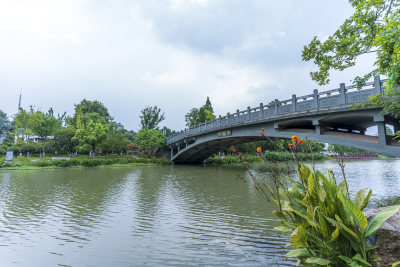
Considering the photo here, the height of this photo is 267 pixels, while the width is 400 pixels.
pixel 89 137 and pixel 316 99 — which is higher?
pixel 316 99

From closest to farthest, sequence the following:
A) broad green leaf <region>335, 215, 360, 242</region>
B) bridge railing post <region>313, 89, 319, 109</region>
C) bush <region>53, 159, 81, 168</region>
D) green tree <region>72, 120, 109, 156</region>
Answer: broad green leaf <region>335, 215, 360, 242</region>
bridge railing post <region>313, 89, 319, 109</region>
bush <region>53, 159, 81, 168</region>
green tree <region>72, 120, 109, 156</region>

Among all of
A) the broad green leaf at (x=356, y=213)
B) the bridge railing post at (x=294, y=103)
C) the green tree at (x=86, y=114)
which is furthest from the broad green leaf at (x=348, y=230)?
the green tree at (x=86, y=114)

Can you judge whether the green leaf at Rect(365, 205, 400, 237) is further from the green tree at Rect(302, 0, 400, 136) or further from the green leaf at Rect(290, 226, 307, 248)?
the green tree at Rect(302, 0, 400, 136)

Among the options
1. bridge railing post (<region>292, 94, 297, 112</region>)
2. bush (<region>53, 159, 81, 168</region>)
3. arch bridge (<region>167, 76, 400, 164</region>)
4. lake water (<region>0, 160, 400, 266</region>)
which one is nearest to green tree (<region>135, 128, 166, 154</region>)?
bush (<region>53, 159, 81, 168</region>)

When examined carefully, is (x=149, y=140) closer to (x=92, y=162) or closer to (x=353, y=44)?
(x=92, y=162)

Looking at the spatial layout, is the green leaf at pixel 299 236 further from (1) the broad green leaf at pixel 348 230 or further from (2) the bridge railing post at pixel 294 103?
(2) the bridge railing post at pixel 294 103

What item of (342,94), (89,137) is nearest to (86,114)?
(89,137)

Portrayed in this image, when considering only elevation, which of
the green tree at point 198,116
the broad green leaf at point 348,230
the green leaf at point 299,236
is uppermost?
the green tree at point 198,116

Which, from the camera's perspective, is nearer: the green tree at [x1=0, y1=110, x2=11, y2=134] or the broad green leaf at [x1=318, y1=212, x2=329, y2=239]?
the broad green leaf at [x1=318, y1=212, x2=329, y2=239]

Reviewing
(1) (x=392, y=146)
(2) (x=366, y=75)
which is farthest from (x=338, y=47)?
(1) (x=392, y=146)

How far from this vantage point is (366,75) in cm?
723

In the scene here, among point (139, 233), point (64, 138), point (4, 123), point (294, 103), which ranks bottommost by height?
point (139, 233)

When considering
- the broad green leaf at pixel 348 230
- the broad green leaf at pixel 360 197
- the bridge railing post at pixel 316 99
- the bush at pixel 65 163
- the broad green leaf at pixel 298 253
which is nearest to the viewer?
the broad green leaf at pixel 348 230

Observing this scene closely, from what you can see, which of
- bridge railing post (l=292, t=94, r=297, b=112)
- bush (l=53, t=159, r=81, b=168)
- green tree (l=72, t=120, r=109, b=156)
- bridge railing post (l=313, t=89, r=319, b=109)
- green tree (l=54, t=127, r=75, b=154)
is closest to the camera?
bridge railing post (l=313, t=89, r=319, b=109)
